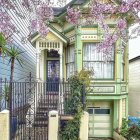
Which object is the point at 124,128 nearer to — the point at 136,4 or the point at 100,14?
the point at 100,14

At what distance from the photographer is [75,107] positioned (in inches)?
424

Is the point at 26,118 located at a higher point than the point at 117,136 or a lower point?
higher

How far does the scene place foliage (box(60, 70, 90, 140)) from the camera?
1055 cm

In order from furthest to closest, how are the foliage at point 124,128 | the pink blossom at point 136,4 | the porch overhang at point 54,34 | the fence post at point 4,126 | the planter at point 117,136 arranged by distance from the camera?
the porch overhang at point 54,34
the foliage at point 124,128
the planter at point 117,136
the fence post at point 4,126
the pink blossom at point 136,4

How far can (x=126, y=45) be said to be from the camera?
56.9 ft

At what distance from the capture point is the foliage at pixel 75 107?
10555mm

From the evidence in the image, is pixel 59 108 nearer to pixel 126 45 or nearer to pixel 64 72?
pixel 64 72

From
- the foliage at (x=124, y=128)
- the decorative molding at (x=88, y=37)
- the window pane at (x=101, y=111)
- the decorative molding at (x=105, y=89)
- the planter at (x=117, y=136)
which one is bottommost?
the planter at (x=117, y=136)

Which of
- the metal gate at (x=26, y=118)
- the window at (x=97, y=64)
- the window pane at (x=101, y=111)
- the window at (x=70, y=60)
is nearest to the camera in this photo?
the metal gate at (x=26, y=118)

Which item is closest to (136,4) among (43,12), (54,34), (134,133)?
(43,12)

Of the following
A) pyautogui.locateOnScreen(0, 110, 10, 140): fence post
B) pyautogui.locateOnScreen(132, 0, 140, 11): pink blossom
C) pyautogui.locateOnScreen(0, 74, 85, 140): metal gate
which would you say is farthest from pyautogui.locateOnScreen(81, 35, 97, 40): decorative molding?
pyautogui.locateOnScreen(132, 0, 140, 11): pink blossom

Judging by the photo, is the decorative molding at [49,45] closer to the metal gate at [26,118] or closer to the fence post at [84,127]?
the metal gate at [26,118]

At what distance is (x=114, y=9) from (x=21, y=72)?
33.3 feet

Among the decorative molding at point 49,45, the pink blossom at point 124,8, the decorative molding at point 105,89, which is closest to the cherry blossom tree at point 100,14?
the pink blossom at point 124,8
